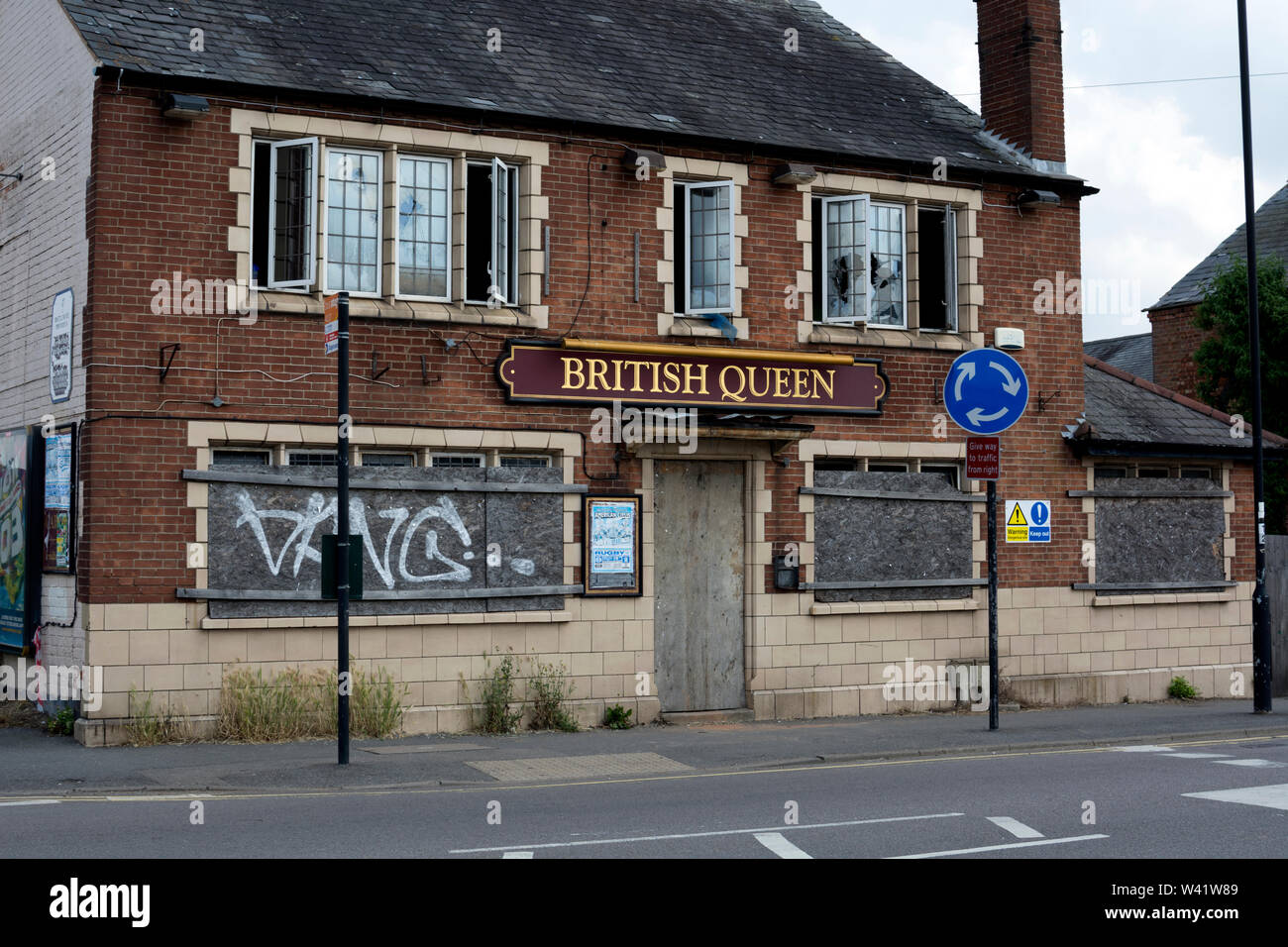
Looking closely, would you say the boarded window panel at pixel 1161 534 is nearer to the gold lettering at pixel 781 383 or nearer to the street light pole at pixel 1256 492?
the street light pole at pixel 1256 492

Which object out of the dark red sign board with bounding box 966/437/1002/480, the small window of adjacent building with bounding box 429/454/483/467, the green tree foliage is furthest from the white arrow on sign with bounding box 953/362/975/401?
the green tree foliage

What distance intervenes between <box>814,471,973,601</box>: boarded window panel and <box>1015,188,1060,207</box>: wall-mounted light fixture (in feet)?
12.8

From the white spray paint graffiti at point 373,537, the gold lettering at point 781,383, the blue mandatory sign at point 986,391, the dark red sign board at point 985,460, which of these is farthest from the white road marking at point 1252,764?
the white spray paint graffiti at point 373,537

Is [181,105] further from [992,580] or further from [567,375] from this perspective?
[992,580]

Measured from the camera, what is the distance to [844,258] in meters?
18.2

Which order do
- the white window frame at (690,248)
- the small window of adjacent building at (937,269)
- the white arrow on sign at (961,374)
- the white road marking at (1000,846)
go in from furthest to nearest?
the small window of adjacent building at (937,269), the white window frame at (690,248), the white arrow on sign at (961,374), the white road marking at (1000,846)

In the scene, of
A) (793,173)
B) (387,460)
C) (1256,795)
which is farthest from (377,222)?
(1256,795)

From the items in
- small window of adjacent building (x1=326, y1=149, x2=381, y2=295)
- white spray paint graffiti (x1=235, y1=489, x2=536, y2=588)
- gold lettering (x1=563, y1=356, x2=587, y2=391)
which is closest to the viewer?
white spray paint graffiti (x1=235, y1=489, x2=536, y2=588)

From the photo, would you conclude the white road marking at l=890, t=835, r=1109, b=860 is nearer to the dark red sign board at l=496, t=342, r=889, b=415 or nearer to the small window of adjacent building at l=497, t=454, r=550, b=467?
the small window of adjacent building at l=497, t=454, r=550, b=467

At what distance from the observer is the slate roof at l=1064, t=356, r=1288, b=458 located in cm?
1942

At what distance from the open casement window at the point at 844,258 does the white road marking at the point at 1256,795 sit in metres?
8.20

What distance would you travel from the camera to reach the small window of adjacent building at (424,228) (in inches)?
625

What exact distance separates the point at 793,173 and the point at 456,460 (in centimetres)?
535

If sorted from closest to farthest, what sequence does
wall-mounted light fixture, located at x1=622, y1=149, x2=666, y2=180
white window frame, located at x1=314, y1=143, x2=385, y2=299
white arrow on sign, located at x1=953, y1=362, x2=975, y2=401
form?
1. white window frame, located at x1=314, y1=143, x2=385, y2=299
2. white arrow on sign, located at x1=953, y1=362, x2=975, y2=401
3. wall-mounted light fixture, located at x1=622, y1=149, x2=666, y2=180
